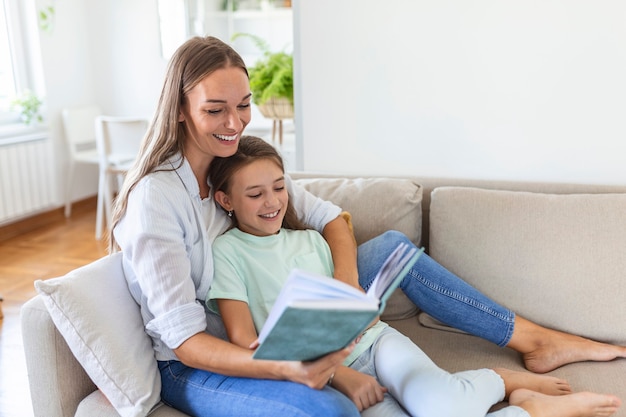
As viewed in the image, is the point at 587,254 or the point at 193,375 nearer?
the point at 193,375

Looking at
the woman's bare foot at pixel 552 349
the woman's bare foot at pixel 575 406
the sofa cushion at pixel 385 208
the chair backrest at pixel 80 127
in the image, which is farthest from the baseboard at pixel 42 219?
the woman's bare foot at pixel 575 406

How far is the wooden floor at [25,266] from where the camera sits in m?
2.16

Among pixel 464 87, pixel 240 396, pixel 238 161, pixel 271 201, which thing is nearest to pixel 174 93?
pixel 238 161

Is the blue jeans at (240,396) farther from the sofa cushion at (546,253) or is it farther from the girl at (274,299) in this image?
the sofa cushion at (546,253)

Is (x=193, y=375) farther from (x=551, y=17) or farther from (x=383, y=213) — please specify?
(x=551, y=17)

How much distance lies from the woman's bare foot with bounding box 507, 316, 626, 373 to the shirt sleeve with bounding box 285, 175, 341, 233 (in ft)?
1.76

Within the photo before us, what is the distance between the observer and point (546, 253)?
1585mm

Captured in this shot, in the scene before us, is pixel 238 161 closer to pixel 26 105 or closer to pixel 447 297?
pixel 447 297

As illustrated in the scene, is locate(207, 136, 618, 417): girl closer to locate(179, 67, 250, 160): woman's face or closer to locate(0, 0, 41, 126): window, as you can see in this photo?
locate(179, 67, 250, 160): woman's face

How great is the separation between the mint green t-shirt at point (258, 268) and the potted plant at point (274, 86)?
1.06 metres

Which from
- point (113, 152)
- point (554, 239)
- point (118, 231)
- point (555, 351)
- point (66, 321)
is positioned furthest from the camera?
point (113, 152)

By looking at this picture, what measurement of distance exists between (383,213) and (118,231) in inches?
28.4

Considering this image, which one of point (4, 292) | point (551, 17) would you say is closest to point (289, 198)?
point (551, 17)

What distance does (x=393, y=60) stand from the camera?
6.54 feet
